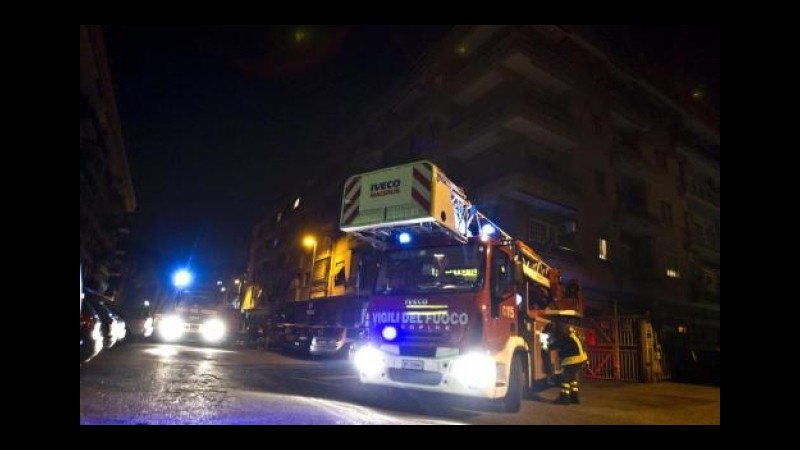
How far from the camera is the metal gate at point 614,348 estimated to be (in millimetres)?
14328

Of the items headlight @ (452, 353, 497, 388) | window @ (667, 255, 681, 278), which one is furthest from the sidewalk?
window @ (667, 255, 681, 278)

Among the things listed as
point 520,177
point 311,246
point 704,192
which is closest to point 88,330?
point 520,177

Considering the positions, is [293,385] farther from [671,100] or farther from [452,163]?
[671,100]

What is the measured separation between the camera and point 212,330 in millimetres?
20672

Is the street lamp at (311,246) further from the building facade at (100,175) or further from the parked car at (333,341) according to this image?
the parked car at (333,341)

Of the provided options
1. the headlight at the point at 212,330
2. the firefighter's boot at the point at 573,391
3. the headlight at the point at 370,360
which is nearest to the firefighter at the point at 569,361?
the firefighter's boot at the point at 573,391

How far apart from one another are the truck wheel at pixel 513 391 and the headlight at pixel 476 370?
76 cm

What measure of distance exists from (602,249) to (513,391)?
58.6ft

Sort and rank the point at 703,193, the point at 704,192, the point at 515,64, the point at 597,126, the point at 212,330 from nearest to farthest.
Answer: the point at 212,330 < the point at 515,64 < the point at 597,126 < the point at 703,193 < the point at 704,192

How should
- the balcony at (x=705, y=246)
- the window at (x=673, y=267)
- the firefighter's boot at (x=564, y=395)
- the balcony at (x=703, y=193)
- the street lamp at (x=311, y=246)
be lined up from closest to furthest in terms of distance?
the firefighter's boot at (x=564, y=395)
the window at (x=673, y=267)
the balcony at (x=705, y=246)
the balcony at (x=703, y=193)
the street lamp at (x=311, y=246)

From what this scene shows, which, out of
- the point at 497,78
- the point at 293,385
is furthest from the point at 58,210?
the point at 497,78

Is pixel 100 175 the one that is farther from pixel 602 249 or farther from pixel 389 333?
pixel 602 249
